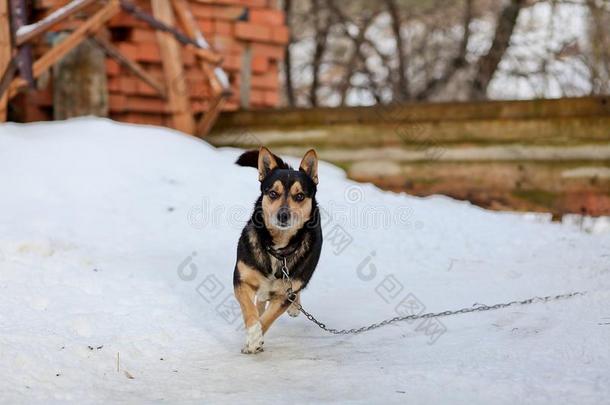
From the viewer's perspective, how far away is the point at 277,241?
18.3 ft

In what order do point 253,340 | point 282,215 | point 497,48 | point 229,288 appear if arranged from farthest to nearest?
point 497,48 < point 229,288 < point 282,215 < point 253,340

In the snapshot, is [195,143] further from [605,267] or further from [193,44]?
[605,267]

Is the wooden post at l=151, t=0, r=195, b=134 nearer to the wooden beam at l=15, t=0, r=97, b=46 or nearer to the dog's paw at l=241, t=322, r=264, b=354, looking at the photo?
the wooden beam at l=15, t=0, r=97, b=46

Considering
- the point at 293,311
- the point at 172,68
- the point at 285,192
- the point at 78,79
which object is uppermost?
the point at 285,192

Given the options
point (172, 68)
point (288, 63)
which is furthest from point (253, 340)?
point (288, 63)

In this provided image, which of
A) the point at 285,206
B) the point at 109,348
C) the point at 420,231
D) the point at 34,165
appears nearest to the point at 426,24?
the point at 420,231

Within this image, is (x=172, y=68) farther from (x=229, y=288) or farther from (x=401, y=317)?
(x=401, y=317)

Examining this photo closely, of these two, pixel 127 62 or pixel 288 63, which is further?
pixel 288 63

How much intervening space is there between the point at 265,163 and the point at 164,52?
4540mm

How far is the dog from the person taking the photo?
5418 mm

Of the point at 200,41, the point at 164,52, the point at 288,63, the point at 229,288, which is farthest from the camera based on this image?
the point at 288,63

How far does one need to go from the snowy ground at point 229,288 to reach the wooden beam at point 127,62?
70 cm

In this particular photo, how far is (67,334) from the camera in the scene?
5062 mm

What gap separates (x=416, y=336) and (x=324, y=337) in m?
0.61
